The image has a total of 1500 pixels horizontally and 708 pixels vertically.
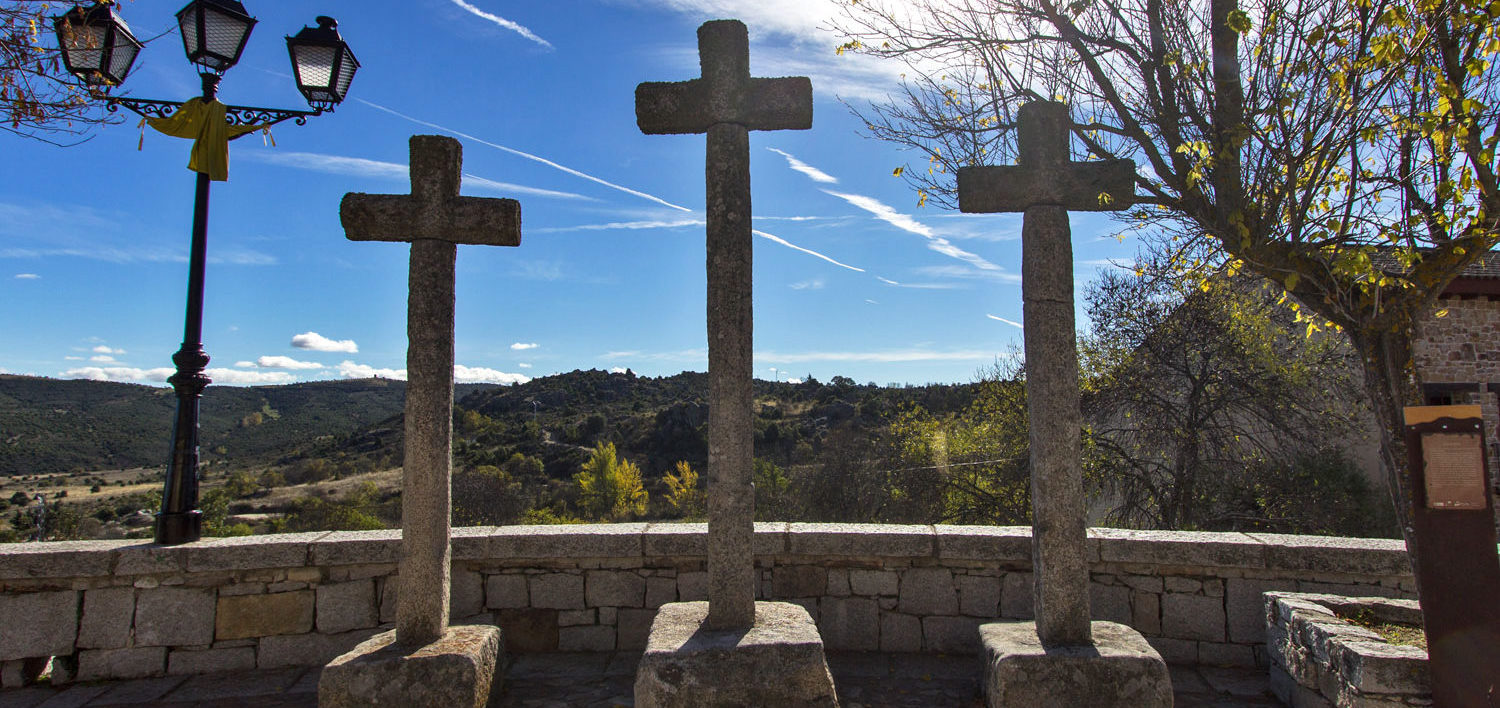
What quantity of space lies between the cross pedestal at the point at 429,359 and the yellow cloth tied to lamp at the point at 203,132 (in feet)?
5.68

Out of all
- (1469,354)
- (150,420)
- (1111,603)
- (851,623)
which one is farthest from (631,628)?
(150,420)

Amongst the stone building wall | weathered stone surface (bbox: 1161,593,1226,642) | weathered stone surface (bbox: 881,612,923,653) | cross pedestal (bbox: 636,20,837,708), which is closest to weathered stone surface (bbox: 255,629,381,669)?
cross pedestal (bbox: 636,20,837,708)

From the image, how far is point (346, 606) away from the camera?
4910mm

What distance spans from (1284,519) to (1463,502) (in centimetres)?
791

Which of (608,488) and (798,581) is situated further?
(608,488)

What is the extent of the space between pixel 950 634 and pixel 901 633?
29 centimetres

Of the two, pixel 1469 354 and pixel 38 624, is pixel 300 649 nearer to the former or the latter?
pixel 38 624

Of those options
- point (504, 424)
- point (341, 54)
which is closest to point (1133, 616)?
Answer: point (341, 54)

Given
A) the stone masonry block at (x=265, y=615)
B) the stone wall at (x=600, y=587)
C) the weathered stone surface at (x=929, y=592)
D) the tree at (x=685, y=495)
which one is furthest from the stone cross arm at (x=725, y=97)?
the tree at (x=685, y=495)

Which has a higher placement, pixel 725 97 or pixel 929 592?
pixel 725 97

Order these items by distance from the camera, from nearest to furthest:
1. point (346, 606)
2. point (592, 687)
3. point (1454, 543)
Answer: point (1454, 543) → point (592, 687) → point (346, 606)

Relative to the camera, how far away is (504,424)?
2731 centimetres

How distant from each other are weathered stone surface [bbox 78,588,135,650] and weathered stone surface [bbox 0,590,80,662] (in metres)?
0.06

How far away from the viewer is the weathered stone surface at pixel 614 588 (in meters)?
5.04
